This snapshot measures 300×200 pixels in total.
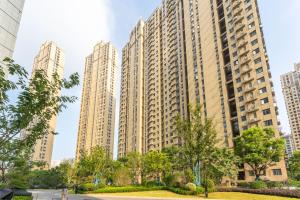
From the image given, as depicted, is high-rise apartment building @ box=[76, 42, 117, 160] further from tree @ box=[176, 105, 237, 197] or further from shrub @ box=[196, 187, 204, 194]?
shrub @ box=[196, 187, 204, 194]

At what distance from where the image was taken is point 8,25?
11.2m

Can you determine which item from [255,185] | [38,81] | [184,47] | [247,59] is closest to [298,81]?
[184,47]

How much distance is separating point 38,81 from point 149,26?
4772 inches

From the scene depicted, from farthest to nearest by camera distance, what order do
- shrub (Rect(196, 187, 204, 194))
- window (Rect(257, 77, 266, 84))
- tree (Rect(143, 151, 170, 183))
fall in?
window (Rect(257, 77, 266, 84))
tree (Rect(143, 151, 170, 183))
shrub (Rect(196, 187, 204, 194))

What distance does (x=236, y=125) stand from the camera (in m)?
61.8

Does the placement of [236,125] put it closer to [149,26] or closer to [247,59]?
[247,59]

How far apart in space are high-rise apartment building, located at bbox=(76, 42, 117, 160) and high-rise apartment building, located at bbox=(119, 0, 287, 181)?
2078 centimetres

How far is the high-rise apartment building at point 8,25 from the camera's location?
10612 mm

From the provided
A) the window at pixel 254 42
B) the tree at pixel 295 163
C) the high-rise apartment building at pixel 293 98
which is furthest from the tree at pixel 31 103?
the high-rise apartment building at pixel 293 98

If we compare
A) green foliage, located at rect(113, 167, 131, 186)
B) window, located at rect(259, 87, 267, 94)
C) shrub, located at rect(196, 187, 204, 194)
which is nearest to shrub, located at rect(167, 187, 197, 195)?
shrub, located at rect(196, 187, 204, 194)

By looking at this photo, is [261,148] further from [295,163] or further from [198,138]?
[295,163]

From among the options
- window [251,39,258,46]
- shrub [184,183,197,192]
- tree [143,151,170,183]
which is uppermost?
window [251,39,258,46]

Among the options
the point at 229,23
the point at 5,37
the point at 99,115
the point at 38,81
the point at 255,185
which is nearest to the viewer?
the point at 38,81

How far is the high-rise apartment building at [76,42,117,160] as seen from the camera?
138875 millimetres
